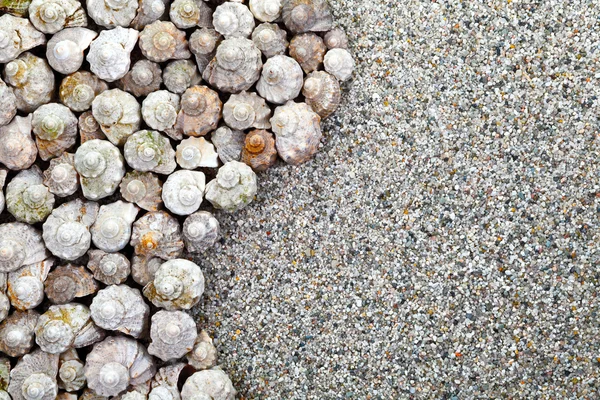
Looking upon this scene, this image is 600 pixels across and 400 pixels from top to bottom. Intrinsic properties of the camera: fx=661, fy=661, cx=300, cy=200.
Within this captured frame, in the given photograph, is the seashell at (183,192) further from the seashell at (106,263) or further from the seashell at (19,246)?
the seashell at (19,246)

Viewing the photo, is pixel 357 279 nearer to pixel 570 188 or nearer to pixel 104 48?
pixel 570 188

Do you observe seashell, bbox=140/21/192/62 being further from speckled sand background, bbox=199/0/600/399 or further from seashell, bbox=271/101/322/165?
speckled sand background, bbox=199/0/600/399

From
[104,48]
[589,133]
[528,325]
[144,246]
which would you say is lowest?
[144,246]

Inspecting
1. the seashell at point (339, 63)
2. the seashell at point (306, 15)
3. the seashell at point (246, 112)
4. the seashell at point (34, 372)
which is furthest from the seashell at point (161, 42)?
the seashell at point (34, 372)

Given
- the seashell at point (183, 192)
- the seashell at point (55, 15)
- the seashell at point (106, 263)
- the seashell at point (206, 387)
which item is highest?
the seashell at point (55, 15)

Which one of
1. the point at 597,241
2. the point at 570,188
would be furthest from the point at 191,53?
the point at 597,241

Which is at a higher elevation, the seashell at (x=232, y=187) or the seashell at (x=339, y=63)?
the seashell at (x=339, y=63)
